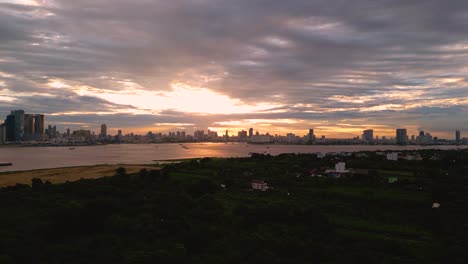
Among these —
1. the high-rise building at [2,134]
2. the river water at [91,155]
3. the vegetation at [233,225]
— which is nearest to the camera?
the vegetation at [233,225]

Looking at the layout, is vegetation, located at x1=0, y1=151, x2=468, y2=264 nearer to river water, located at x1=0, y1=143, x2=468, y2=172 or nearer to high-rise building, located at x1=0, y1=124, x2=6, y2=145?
river water, located at x1=0, y1=143, x2=468, y2=172

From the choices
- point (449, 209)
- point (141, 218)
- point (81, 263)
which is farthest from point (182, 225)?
point (449, 209)

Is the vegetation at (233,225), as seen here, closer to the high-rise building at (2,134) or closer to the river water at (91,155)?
the river water at (91,155)

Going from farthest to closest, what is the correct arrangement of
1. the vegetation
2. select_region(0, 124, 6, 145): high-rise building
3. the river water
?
select_region(0, 124, 6, 145): high-rise building → the river water → the vegetation

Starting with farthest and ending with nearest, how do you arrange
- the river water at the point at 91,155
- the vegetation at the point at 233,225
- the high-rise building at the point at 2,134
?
the high-rise building at the point at 2,134, the river water at the point at 91,155, the vegetation at the point at 233,225

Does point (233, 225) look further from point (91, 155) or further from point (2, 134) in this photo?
point (2, 134)

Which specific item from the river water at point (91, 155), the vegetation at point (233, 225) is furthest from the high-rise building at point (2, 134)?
the vegetation at point (233, 225)

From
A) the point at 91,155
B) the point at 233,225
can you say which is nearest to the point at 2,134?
the point at 91,155

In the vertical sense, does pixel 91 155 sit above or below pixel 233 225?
above

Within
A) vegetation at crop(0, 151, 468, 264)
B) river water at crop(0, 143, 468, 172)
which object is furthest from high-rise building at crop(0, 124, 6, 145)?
vegetation at crop(0, 151, 468, 264)
